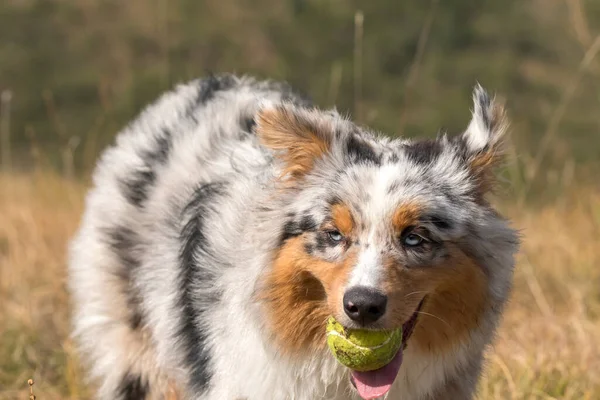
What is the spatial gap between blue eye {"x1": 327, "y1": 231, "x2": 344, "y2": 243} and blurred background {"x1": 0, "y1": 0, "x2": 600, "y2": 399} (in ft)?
3.56

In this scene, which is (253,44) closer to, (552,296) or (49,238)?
(49,238)

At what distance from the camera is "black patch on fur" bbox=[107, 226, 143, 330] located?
4989mm

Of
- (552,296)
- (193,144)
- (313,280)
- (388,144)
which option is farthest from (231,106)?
(552,296)

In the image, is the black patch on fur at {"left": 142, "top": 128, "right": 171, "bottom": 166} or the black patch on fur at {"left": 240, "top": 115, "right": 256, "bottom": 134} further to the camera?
the black patch on fur at {"left": 142, "top": 128, "right": 171, "bottom": 166}

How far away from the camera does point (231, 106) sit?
17.1 feet

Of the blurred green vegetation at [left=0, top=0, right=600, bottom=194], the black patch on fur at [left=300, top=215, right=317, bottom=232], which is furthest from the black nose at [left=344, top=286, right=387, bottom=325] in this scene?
the blurred green vegetation at [left=0, top=0, right=600, bottom=194]

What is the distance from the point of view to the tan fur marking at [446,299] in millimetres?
3684

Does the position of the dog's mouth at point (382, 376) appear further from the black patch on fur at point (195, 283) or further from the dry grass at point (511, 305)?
the dry grass at point (511, 305)

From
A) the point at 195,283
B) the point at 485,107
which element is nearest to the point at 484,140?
the point at 485,107

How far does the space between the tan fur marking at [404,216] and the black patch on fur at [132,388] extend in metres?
2.10

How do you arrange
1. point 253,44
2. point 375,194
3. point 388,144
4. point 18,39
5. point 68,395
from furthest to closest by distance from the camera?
1. point 18,39
2. point 253,44
3. point 68,395
4. point 388,144
5. point 375,194

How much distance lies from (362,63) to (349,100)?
1.28 meters

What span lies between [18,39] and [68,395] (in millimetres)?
13571

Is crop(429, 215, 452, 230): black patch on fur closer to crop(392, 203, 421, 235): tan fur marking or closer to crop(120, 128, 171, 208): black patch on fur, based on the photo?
crop(392, 203, 421, 235): tan fur marking
